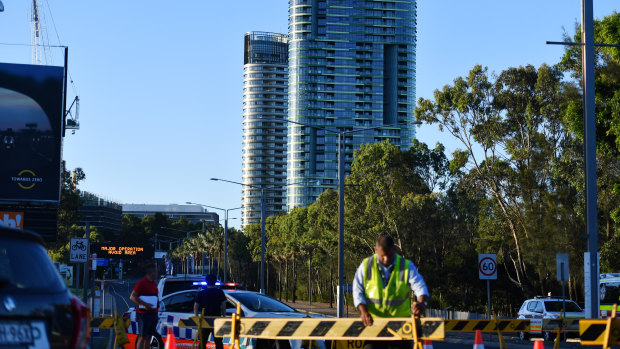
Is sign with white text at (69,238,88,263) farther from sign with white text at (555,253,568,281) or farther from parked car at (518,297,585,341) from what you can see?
sign with white text at (555,253,568,281)

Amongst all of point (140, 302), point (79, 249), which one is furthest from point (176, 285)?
point (79, 249)

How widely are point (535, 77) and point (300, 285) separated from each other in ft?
186

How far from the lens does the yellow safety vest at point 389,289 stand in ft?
28.5

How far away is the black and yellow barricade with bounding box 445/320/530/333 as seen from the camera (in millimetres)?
12416

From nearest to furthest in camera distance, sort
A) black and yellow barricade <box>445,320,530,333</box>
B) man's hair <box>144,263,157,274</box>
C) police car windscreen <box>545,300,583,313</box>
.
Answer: black and yellow barricade <box>445,320,530,333</box> < man's hair <box>144,263,157,274</box> < police car windscreen <box>545,300,583,313</box>

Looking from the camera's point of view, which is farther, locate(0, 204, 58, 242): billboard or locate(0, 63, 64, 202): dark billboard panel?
locate(0, 204, 58, 242): billboard

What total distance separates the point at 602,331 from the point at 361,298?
8.21ft

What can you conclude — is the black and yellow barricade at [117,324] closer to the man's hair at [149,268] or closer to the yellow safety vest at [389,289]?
the man's hair at [149,268]

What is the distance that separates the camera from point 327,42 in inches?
7859

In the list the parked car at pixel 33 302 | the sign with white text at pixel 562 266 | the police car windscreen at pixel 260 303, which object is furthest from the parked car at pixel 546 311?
the parked car at pixel 33 302

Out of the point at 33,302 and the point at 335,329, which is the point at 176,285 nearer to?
the point at 335,329

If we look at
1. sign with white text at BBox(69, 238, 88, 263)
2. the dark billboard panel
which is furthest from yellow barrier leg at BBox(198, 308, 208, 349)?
the dark billboard panel

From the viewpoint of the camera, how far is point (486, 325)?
12969 millimetres

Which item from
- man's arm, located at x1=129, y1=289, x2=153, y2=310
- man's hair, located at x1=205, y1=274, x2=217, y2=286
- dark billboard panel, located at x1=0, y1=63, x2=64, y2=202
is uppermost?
dark billboard panel, located at x1=0, y1=63, x2=64, y2=202
